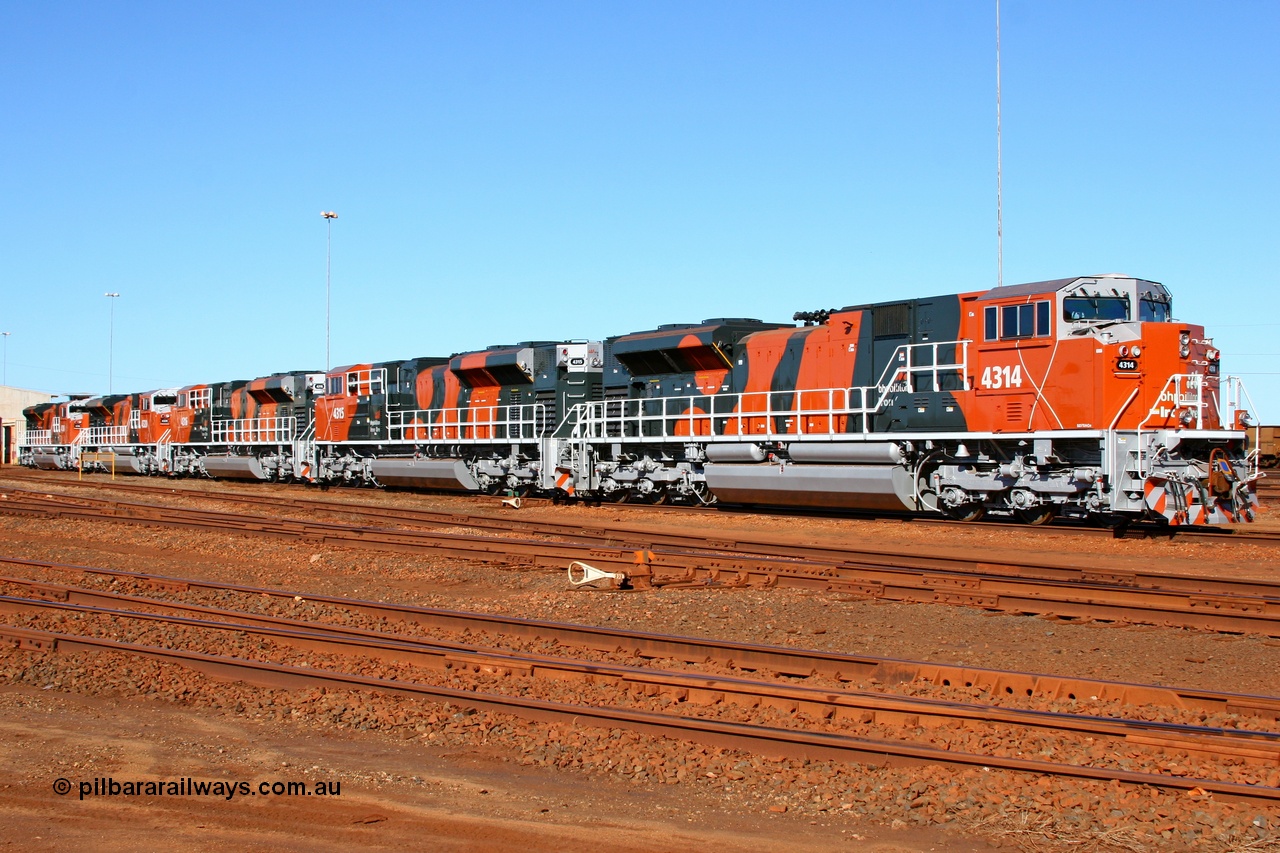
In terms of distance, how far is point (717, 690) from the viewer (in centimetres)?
744

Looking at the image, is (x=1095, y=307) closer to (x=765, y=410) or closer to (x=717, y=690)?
(x=765, y=410)

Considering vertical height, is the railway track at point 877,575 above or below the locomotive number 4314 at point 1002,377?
below

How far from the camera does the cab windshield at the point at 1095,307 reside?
1641 centimetres

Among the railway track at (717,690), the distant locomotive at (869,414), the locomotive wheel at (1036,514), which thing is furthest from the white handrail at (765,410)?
the railway track at (717,690)

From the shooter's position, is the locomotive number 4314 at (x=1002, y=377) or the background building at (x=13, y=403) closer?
the locomotive number 4314 at (x=1002, y=377)

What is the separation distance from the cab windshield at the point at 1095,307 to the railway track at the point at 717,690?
10.2 meters

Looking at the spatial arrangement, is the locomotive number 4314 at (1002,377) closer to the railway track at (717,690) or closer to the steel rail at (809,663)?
the steel rail at (809,663)

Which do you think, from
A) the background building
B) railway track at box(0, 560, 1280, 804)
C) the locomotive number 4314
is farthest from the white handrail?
the background building

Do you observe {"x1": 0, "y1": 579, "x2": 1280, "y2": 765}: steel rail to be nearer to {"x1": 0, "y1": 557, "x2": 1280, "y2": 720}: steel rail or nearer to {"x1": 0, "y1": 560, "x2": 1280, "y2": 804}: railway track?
{"x1": 0, "y1": 560, "x2": 1280, "y2": 804}: railway track

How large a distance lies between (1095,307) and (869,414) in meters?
4.25

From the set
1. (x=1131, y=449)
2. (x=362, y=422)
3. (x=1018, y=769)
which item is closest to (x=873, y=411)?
(x=1131, y=449)

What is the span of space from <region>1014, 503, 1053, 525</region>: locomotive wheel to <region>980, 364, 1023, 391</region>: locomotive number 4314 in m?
2.06

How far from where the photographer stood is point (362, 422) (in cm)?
3303

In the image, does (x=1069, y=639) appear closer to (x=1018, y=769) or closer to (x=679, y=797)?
(x=1018, y=769)
